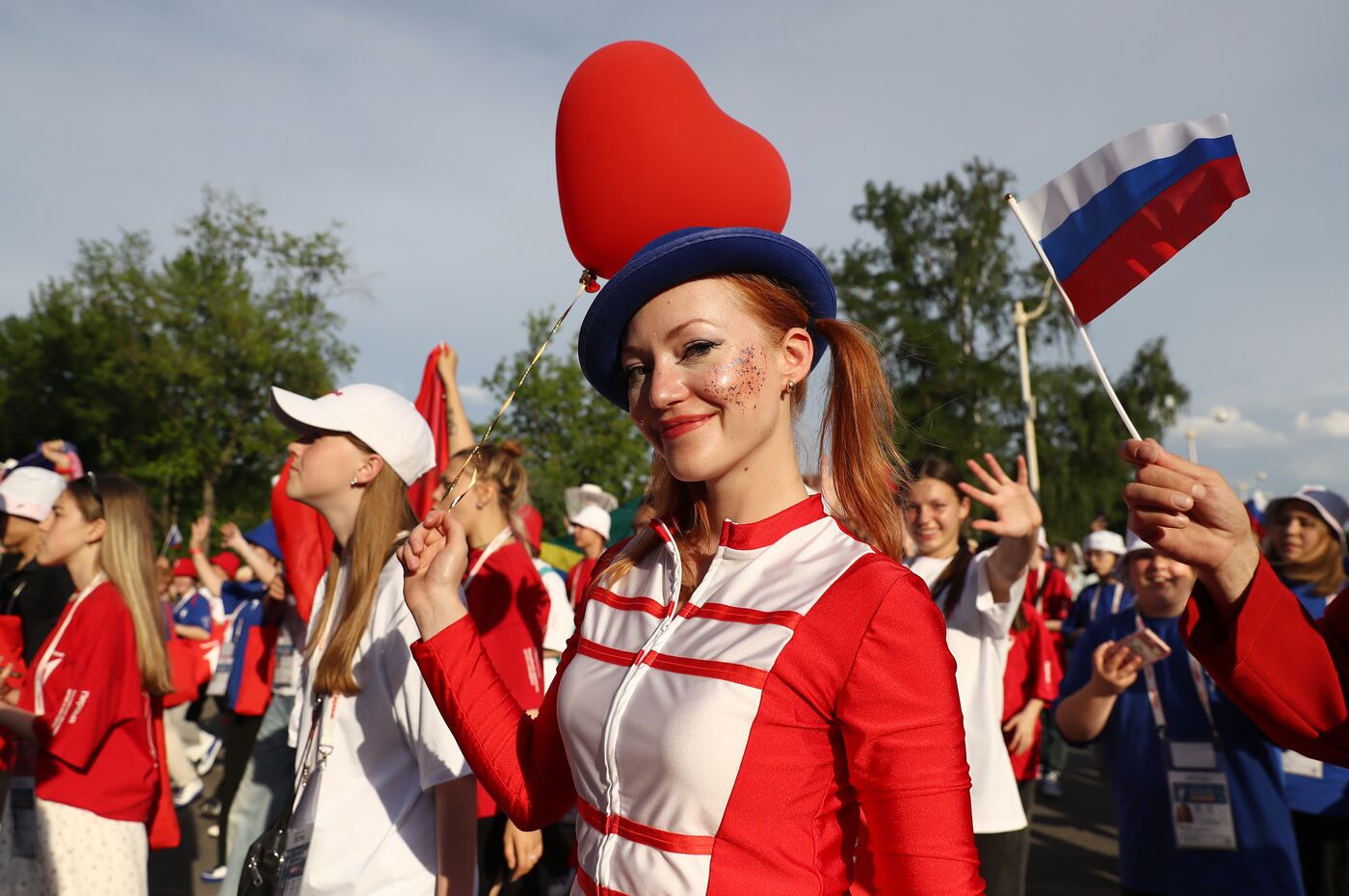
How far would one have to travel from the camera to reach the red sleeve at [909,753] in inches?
58.8

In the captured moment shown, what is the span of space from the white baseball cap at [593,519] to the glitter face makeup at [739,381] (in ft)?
25.2

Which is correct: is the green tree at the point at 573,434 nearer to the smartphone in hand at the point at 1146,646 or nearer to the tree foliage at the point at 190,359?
the tree foliage at the point at 190,359

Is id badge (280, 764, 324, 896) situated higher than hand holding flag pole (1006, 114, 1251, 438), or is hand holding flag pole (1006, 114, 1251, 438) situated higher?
hand holding flag pole (1006, 114, 1251, 438)

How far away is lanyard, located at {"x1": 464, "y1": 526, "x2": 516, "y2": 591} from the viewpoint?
14.8 feet

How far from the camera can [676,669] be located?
68.0 inches

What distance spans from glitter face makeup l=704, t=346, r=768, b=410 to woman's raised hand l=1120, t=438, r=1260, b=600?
61 cm

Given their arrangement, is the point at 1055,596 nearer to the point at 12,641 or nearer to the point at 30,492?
the point at 30,492

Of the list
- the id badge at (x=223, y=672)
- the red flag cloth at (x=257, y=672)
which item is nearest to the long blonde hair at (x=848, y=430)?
the red flag cloth at (x=257, y=672)

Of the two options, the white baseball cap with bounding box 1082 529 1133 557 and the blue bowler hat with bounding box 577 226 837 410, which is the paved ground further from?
the blue bowler hat with bounding box 577 226 837 410

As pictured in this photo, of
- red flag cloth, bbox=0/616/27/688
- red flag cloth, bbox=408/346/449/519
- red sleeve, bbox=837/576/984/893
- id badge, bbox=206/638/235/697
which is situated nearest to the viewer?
red sleeve, bbox=837/576/984/893

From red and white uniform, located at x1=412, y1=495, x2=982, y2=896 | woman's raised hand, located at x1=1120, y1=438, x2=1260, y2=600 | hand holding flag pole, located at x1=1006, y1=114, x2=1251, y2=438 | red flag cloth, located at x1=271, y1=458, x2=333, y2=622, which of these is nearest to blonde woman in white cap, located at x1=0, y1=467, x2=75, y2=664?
red flag cloth, located at x1=271, y1=458, x2=333, y2=622

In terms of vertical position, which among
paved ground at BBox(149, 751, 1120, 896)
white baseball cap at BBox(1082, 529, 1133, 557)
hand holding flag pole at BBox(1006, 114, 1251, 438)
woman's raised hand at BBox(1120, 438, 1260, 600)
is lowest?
paved ground at BBox(149, 751, 1120, 896)

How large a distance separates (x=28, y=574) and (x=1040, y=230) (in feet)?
16.9

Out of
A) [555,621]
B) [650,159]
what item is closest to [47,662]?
[555,621]
